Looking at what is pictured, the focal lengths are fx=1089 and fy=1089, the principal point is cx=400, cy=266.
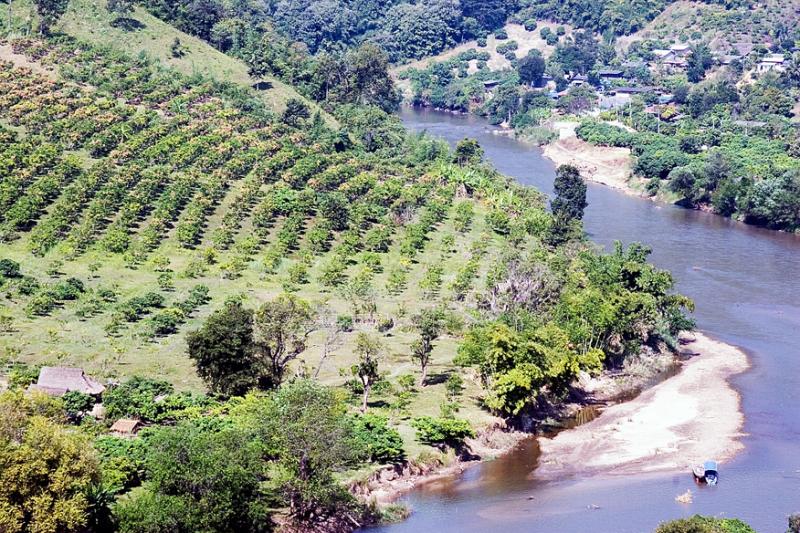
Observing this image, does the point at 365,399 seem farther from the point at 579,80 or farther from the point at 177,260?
the point at 579,80

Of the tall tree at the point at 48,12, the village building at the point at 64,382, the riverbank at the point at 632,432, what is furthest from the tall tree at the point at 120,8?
the village building at the point at 64,382

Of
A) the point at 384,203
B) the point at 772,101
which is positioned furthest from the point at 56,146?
the point at 772,101

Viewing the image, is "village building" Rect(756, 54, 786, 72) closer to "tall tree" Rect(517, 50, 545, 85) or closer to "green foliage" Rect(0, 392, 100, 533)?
"tall tree" Rect(517, 50, 545, 85)

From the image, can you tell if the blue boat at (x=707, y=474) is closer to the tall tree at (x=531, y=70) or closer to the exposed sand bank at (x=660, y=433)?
the exposed sand bank at (x=660, y=433)

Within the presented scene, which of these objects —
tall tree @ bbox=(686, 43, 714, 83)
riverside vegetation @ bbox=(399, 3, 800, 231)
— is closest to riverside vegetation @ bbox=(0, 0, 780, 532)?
riverside vegetation @ bbox=(399, 3, 800, 231)

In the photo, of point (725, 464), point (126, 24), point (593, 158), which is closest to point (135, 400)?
point (725, 464)

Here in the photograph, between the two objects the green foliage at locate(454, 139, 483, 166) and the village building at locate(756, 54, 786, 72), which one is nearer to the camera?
the green foliage at locate(454, 139, 483, 166)

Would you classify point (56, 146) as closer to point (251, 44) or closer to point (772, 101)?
point (251, 44)
